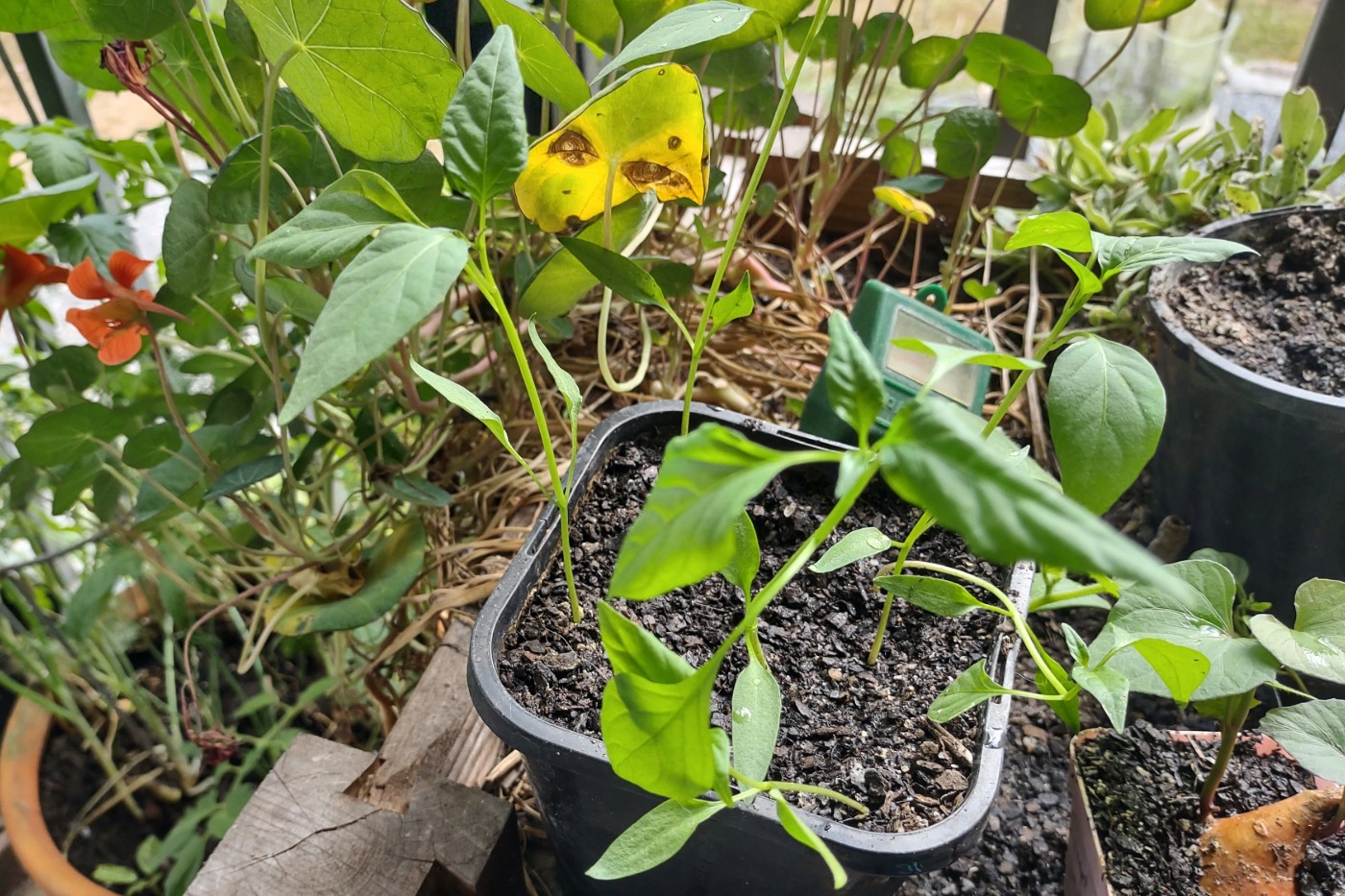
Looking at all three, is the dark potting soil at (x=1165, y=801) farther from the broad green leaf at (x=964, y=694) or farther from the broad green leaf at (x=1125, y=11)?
the broad green leaf at (x=1125, y=11)

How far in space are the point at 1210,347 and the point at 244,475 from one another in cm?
86

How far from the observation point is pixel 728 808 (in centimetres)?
44

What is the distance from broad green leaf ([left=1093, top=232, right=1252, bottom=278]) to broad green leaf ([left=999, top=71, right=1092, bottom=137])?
1.55 feet

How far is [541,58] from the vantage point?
54 cm

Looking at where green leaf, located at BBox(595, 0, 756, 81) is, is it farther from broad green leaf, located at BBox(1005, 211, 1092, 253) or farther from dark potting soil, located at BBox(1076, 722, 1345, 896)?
dark potting soil, located at BBox(1076, 722, 1345, 896)

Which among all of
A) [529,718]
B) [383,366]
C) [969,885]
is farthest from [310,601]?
[969,885]

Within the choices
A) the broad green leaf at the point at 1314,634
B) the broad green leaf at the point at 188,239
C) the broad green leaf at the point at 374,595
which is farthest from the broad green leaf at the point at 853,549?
the broad green leaf at the point at 188,239

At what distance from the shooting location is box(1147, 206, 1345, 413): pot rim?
0.71m

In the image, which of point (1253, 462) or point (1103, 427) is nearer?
point (1103, 427)

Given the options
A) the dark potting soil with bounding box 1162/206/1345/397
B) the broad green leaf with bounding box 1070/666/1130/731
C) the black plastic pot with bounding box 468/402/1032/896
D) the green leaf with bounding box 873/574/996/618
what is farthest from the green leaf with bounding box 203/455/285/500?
the dark potting soil with bounding box 1162/206/1345/397

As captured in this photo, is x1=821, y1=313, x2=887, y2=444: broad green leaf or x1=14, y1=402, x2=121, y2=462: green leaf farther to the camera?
x1=14, y1=402, x2=121, y2=462: green leaf

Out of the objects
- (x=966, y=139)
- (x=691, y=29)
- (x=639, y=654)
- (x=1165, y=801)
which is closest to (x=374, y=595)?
(x=639, y=654)

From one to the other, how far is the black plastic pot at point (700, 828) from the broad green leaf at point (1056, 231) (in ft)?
0.78

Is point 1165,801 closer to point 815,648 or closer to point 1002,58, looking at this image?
point 815,648
